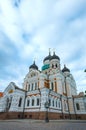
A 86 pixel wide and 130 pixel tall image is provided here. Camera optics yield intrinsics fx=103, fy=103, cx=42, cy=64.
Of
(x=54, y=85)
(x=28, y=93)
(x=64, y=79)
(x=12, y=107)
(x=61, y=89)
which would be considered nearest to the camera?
(x=12, y=107)

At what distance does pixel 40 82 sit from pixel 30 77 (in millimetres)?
5422

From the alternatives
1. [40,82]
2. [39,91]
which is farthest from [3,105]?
[40,82]

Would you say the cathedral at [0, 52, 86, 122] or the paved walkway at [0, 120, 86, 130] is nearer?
the paved walkway at [0, 120, 86, 130]

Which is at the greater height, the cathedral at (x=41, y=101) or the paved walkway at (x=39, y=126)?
the cathedral at (x=41, y=101)

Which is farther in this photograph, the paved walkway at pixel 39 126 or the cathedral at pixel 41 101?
the cathedral at pixel 41 101

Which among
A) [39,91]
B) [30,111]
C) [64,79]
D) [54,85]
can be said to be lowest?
[30,111]

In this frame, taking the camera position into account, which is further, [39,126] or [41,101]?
[41,101]

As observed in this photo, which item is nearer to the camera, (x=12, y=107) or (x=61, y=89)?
(x=12, y=107)

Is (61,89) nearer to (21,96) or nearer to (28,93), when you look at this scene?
(28,93)

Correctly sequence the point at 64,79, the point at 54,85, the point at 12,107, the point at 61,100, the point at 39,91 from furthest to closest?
the point at 64,79 < the point at 54,85 < the point at 61,100 < the point at 39,91 < the point at 12,107

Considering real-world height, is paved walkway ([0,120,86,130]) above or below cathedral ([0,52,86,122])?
below

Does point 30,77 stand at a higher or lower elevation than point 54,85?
higher

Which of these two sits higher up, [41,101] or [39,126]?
[41,101]

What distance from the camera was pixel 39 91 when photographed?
2312 cm
